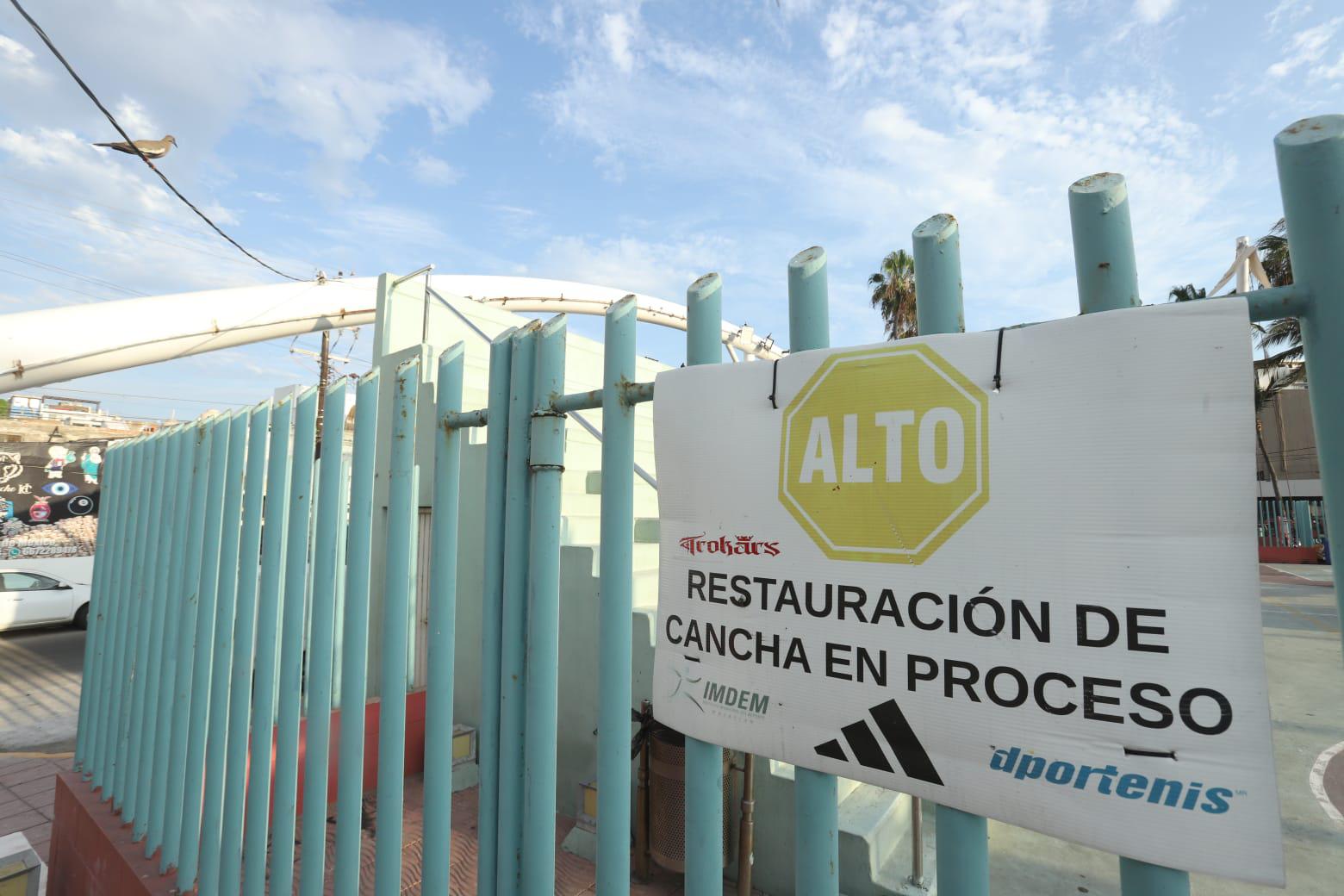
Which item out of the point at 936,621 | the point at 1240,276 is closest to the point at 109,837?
the point at 936,621

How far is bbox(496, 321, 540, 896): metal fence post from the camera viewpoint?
1.62m

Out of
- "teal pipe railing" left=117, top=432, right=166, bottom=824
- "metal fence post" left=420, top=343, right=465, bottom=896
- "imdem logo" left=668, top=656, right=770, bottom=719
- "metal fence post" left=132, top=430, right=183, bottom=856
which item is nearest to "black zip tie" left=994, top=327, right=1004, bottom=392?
"imdem logo" left=668, top=656, right=770, bottom=719

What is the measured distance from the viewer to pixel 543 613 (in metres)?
1.62

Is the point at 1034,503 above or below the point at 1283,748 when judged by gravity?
above

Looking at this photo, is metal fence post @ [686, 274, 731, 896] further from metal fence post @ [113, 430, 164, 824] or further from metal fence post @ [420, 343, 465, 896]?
metal fence post @ [113, 430, 164, 824]

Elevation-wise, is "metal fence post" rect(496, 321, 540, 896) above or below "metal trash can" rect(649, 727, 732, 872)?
above

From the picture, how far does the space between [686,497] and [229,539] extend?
7.49 ft

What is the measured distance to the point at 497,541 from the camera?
1.76 metres

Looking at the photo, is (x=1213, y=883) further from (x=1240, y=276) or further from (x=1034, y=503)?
(x=1034, y=503)

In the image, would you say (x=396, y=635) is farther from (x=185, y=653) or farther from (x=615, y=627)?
(x=185, y=653)

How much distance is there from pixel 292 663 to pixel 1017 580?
91.0 inches

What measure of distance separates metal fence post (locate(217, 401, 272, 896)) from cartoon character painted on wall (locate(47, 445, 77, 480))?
2317 cm

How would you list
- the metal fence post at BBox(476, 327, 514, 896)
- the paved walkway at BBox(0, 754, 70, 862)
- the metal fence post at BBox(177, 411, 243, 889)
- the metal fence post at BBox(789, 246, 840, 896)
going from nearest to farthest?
1. the metal fence post at BBox(789, 246, 840, 896)
2. the metal fence post at BBox(476, 327, 514, 896)
3. the metal fence post at BBox(177, 411, 243, 889)
4. the paved walkway at BBox(0, 754, 70, 862)

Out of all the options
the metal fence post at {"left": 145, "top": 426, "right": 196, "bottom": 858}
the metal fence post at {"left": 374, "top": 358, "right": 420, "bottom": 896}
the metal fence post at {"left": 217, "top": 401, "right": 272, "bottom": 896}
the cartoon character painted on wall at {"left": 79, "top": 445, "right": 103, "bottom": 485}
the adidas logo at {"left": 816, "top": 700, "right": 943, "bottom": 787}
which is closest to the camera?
the adidas logo at {"left": 816, "top": 700, "right": 943, "bottom": 787}
